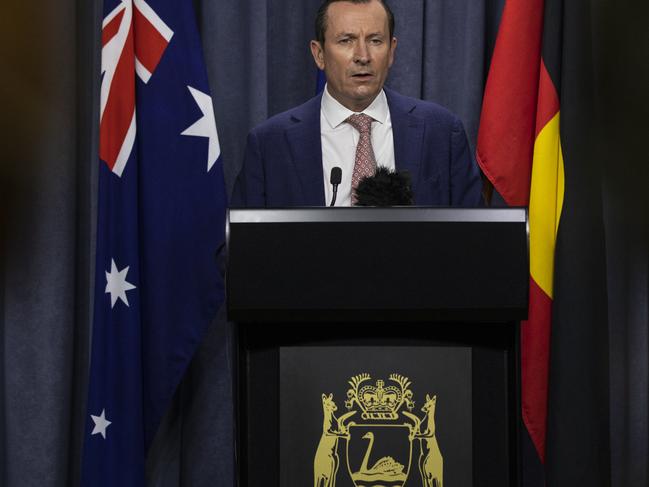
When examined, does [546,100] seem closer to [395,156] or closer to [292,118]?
[395,156]

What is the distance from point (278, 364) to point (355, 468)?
0.74 ft

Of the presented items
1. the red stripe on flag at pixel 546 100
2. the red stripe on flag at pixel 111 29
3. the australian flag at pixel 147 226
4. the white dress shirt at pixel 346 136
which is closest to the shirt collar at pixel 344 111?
the white dress shirt at pixel 346 136

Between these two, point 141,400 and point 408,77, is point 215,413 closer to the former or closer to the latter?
point 141,400

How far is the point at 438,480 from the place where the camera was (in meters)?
1.41

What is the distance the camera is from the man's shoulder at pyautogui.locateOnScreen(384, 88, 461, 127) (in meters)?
2.15

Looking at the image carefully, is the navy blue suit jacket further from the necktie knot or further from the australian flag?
the australian flag

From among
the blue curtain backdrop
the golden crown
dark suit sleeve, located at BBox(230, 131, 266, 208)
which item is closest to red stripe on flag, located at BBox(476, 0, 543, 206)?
the blue curtain backdrop

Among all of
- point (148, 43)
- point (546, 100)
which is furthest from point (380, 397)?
point (148, 43)

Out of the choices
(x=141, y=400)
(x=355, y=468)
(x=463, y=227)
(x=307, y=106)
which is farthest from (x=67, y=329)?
(x=463, y=227)

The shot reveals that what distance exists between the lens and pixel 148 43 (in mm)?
2576

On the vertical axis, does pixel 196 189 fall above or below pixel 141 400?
above

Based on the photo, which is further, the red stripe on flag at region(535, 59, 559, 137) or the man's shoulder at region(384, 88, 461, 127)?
the red stripe on flag at region(535, 59, 559, 137)

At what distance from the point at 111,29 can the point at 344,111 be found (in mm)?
862

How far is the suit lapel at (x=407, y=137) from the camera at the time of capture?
6.84 ft
